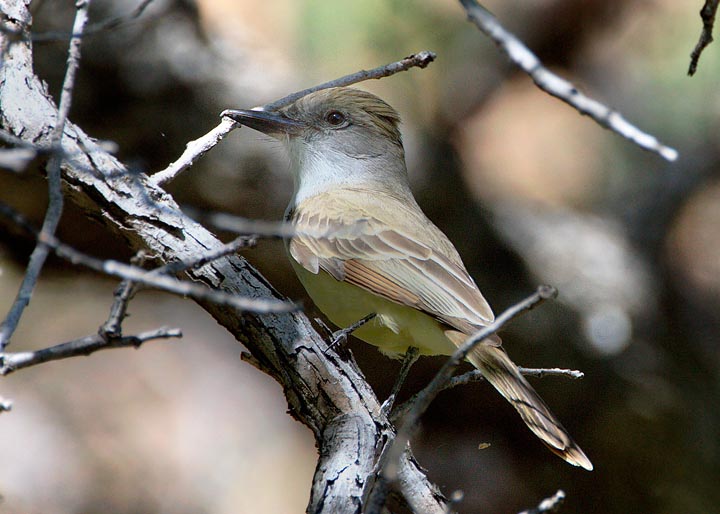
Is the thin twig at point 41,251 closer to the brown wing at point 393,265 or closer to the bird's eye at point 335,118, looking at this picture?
the brown wing at point 393,265

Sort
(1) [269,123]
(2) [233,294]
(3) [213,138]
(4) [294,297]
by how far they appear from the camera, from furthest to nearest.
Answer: (4) [294,297] → (1) [269,123] → (3) [213,138] → (2) [233,294]

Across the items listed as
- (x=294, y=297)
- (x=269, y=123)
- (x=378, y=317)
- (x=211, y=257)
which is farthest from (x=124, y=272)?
(x=294, y=297)

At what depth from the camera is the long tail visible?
365cm

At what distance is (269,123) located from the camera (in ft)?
16.4

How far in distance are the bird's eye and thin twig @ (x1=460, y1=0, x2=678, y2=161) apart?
2956 millimetres

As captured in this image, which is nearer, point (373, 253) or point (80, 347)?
point (80, 347)

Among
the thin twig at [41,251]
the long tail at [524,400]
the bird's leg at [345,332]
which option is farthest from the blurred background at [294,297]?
the thin twig at [41,251]

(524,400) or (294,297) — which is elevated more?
(524,400)

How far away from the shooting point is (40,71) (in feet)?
22.4

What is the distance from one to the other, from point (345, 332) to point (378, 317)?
1.10ft

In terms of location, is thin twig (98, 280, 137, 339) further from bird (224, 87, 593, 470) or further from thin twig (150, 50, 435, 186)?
thin twig (150, 50, 435, 186)

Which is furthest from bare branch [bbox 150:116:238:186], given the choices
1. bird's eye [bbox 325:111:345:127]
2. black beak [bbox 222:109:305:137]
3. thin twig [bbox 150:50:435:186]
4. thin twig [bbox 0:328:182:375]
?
thin twig [bbox 0:328:182:375]

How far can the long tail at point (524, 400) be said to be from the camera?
3648 millimetres

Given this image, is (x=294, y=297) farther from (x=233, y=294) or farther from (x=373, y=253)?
(x=233, y=294)
